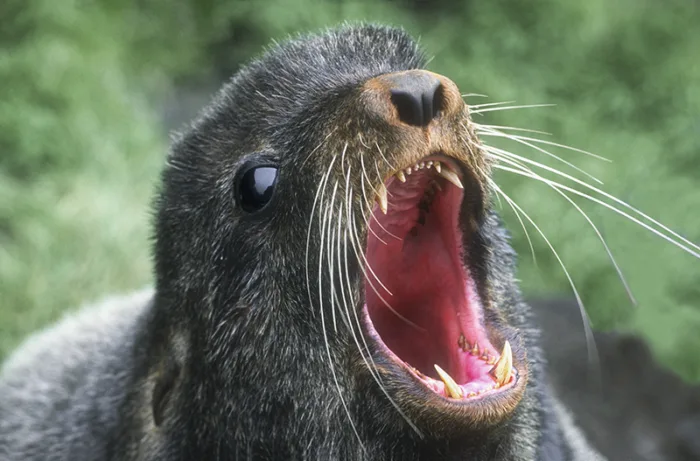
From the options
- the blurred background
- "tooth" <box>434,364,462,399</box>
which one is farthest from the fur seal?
the blurred background

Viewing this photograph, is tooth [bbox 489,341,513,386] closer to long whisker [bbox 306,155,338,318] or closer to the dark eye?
long whisker [bbox 306,155,338,318]

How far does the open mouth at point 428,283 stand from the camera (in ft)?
8.15

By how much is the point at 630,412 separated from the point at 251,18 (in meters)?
7.37

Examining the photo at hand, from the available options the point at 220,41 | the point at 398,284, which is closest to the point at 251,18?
the point at 220,41

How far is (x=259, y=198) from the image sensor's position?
98.4 inches

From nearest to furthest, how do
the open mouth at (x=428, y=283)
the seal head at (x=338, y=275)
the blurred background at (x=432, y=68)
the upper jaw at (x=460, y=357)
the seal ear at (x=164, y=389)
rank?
1. the upper jaw at (x=460, y=357)
2. the seal head at (x=338, y=275)
3. the open mouth at (x=428, y=283)
4. the seal ear at (x=164, y=389)
5. the blurred background at (x=432, y=68)

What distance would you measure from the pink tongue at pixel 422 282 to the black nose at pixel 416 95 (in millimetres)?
282

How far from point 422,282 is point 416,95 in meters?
0.69

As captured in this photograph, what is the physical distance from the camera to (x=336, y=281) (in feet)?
7.97

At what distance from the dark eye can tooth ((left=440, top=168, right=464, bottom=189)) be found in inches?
18.9

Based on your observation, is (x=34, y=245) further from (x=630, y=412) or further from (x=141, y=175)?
(x=630, y=412)

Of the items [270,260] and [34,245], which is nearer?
[270,260]

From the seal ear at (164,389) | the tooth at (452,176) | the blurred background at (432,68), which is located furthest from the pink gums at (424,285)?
the blurred background at (432,68)

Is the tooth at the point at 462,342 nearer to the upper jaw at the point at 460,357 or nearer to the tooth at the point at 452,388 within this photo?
the upper jaw at the point at 460,357
